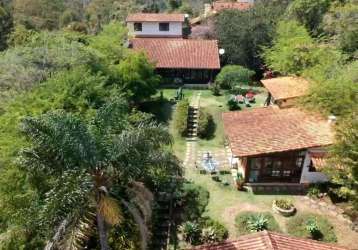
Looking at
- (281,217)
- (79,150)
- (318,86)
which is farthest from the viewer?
(318,86)

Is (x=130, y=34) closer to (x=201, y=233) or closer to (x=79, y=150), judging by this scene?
(x=201, y=233)

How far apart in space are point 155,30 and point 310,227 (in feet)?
129

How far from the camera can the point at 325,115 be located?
86.6 ft

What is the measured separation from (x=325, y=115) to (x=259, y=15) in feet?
77.8

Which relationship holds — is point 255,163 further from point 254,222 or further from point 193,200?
point 193,200

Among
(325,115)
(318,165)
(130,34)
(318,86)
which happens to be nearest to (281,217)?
(318,165)

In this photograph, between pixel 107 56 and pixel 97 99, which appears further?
pixel 107 56

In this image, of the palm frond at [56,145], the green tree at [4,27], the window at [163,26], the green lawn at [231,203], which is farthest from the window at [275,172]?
the green tree at [4,27]

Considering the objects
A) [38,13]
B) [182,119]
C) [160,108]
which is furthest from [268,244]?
[38,13]

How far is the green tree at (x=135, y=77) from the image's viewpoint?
32344mm

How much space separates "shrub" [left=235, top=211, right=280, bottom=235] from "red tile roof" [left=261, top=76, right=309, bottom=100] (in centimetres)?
1162

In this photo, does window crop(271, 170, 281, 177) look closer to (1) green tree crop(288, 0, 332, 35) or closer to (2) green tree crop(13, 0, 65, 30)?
Answer: (1) green tree crop(288, 0, 332, 35)

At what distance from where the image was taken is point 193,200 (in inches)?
893

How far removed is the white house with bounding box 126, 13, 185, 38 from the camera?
51.8m
